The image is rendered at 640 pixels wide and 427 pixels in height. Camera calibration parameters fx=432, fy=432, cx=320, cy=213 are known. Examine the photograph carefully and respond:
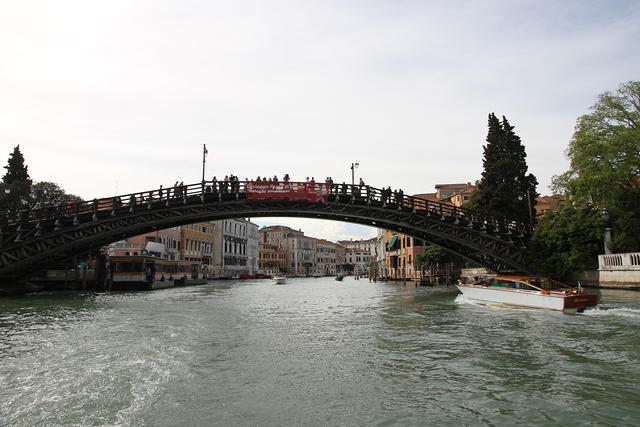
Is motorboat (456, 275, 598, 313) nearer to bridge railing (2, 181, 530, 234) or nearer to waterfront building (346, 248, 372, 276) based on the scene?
bridge railing (2, 181, 530, 234)

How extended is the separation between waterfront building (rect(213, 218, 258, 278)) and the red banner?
63868 mm

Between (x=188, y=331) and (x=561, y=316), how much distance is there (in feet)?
46.1

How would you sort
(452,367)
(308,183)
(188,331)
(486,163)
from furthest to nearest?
(486,163), (308,183), (188,331), (452,367)

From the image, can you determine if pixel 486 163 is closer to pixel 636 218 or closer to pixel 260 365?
pixel 636 218

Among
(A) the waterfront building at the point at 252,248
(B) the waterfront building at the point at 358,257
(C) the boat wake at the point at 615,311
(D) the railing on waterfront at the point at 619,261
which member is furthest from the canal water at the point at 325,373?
(B) the waterfront building at the point at 358,257

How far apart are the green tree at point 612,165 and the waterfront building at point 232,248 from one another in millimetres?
73661

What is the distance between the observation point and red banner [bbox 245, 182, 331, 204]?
30.3 meters

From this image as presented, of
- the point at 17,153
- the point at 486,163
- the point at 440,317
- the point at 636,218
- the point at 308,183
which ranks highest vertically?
the point at 17,153

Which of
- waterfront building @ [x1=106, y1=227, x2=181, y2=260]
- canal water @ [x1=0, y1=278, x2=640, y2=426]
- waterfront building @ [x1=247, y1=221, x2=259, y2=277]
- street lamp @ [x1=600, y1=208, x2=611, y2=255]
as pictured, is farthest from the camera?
waterfront building @ [x1=247, y1=221, x2=259, y2=277]

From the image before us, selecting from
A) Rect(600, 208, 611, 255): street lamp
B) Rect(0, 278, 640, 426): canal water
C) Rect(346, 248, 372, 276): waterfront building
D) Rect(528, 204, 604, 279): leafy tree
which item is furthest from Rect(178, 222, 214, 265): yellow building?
Rect(346, 248, 372, 276): waterfront building

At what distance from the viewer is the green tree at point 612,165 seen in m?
27.4

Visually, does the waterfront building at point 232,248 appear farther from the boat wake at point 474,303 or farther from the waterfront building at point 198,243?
the boat wake at point 474,303

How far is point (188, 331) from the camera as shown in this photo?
14375 millimetres

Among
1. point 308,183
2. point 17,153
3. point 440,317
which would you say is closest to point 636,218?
point 440,317
